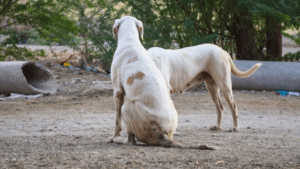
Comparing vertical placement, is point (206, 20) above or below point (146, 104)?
above

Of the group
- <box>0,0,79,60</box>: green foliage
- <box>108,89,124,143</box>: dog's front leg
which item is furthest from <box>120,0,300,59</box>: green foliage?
<box>108,89,124,143</box>: dog's front leg

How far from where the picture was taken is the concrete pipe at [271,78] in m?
11.6

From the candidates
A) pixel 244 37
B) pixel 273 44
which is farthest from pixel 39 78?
pixel 273 44

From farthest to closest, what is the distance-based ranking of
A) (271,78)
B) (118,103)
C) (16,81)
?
(271,78) < (16,81) < (118,103)

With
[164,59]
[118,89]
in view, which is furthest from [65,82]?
[118,89]

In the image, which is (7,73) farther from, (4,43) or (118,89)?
(118,89)

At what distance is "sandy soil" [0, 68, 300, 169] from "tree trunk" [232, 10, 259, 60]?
192cm

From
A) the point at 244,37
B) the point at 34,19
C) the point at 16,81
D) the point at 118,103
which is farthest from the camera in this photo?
the point at 34,19

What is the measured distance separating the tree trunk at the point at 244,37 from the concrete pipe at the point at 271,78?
4.24 feet

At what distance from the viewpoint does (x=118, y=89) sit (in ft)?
16.3

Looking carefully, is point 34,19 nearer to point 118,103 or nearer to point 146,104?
point 118,103

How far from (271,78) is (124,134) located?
6952 millimetres

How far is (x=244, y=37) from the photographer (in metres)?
12.9

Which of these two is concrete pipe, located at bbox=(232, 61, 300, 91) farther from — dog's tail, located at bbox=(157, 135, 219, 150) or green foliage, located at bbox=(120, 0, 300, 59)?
dog's tail, located at bbox=(157, 135, 219, 150)
